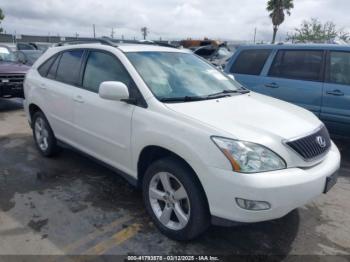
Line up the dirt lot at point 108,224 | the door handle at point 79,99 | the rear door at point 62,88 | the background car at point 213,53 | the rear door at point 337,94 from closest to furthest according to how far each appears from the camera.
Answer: the dirt lot at point 108,224 < the door handle at point 79,99 < the rear door at point 62,88 < the rear door at point 337,94 < the background car at point 213,53

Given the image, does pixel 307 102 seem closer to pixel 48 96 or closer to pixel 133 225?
pixel 133 225

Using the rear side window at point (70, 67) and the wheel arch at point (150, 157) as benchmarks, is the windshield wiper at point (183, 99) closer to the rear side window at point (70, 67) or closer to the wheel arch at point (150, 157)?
the wheel arch at point (150, 157)

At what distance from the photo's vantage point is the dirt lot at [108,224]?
2875mm

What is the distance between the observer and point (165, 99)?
305 centimetres

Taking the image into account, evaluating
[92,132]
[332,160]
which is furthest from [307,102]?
[92,132]

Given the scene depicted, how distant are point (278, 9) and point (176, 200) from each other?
3703cm

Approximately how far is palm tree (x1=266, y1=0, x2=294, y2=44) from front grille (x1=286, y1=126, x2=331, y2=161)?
34957mm

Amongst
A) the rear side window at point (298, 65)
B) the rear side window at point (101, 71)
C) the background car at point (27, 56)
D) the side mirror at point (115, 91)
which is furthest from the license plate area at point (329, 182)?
the background car at point (27, 56)

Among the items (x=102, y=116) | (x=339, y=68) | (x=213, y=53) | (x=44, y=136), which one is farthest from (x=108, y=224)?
(x=213, y=53)

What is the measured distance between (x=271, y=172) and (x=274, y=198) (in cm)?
19

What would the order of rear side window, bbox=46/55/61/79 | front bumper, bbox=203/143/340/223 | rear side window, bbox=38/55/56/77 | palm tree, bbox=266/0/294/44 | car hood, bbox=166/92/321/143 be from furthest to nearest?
palm tree, bbox=266/0/294/44 → rear side window, bbox=38/55/56/77 → rear side window, bbox=46/55/61/79 → car hood, bbox=166/92/321/143 → front bumper, bbox=203/143/340/223

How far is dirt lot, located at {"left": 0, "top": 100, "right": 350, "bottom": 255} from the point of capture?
2.88 metres

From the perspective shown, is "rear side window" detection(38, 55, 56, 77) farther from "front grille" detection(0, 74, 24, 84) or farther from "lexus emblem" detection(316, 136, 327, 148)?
"front grille" detection(0, 74, 24, 84)

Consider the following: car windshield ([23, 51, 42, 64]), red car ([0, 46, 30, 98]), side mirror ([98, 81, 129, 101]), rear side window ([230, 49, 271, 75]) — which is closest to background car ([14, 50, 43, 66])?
car windshield ([23, 51, 42, 64])
